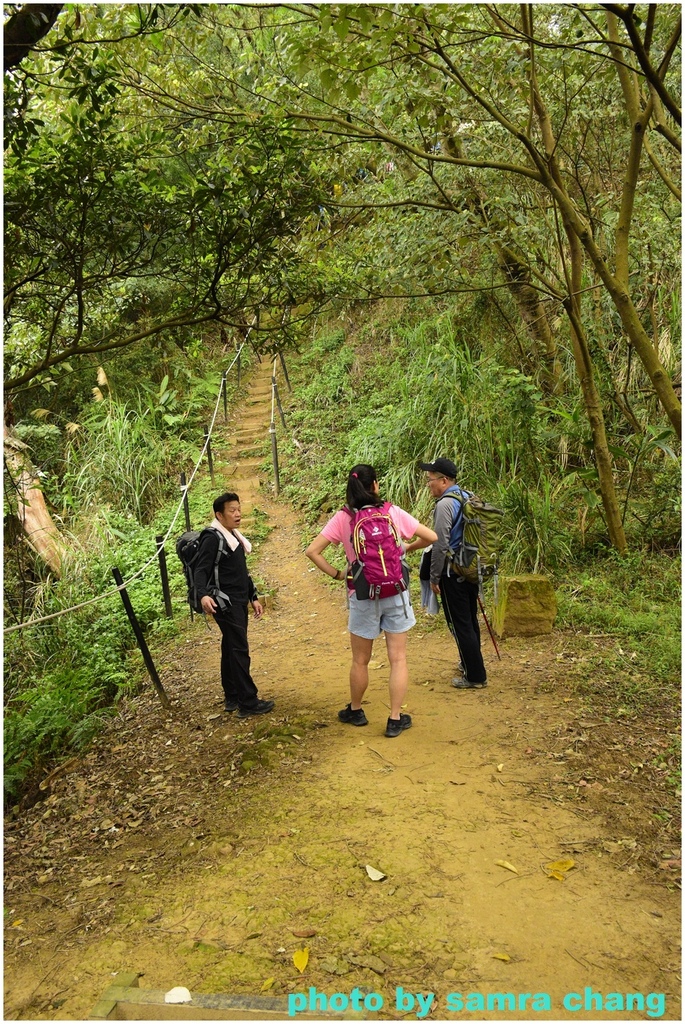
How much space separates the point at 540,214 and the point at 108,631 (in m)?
7.14

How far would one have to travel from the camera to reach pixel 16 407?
1331cm

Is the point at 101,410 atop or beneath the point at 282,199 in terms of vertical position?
beneath

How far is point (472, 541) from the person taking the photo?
526 cm

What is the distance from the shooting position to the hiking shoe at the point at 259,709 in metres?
5.69

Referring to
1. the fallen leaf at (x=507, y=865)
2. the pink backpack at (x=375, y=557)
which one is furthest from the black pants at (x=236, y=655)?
the fallen leaf at (x=507, y=865)

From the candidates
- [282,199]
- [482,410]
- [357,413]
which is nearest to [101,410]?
[357,413]

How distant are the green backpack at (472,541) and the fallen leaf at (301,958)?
9.01ft

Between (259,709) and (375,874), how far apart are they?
2.22 m

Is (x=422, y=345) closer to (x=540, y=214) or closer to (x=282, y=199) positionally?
(x=540, y=214)

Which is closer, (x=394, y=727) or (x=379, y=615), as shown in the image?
(x=379, y=615)

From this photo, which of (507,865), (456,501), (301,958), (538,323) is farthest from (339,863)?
(538,323)

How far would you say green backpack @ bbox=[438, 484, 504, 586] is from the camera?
5.26m

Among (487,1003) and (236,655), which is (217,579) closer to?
(236,655)

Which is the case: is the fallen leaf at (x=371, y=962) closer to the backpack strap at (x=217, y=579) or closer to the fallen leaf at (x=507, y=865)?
the fallen leaf at (x=507, y=865)
